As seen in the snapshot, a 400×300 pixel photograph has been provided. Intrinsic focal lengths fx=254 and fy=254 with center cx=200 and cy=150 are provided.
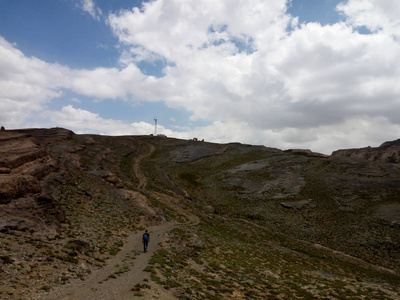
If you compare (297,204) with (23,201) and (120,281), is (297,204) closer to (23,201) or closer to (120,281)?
(120,281)

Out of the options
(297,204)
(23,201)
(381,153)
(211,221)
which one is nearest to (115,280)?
(23,201)

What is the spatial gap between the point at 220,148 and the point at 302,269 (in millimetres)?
85885

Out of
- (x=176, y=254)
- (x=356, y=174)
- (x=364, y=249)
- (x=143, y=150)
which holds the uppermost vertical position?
(x=143, y=150)

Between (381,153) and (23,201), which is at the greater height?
(381,153)

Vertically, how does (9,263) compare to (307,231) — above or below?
above

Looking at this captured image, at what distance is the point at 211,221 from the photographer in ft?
162

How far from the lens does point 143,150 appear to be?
11538 cm

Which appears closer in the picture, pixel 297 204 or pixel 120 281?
pixel 120 281

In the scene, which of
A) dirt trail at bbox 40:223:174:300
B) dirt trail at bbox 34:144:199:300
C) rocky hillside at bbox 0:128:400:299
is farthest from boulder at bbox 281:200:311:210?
dirt trail at bbox 40:223:174:300

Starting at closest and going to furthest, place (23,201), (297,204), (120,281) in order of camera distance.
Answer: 1. (120,281)
2. (23,201)
3. (297,204)

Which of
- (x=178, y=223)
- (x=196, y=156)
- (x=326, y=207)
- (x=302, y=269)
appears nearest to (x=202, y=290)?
(x=302, y=269)

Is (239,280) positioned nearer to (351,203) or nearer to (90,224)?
(90,224)

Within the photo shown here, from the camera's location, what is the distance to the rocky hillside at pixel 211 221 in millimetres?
20656

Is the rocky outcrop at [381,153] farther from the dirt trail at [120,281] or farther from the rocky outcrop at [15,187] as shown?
the rocky outcrop at [15,187]
